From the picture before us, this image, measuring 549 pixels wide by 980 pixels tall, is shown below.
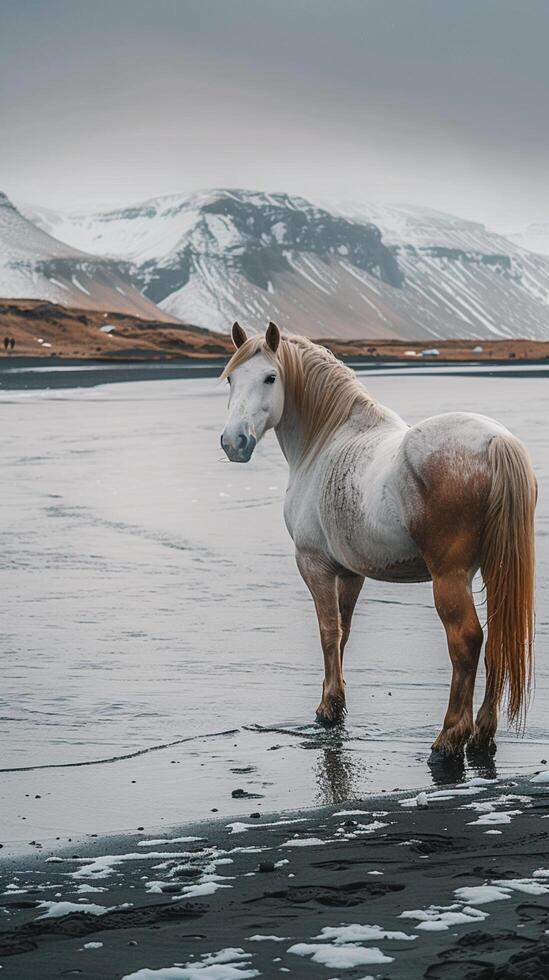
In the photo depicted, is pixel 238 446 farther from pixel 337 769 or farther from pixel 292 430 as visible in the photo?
pixel 337 769

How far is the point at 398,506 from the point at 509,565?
0.69 metres

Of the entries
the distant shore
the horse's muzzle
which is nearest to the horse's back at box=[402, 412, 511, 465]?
the horse's muzzle

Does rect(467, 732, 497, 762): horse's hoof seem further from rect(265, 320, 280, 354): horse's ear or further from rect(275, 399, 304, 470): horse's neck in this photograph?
rect(265, 320, 280, 354): horse's ear

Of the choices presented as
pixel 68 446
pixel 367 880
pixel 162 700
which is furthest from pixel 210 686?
pixel 68 446

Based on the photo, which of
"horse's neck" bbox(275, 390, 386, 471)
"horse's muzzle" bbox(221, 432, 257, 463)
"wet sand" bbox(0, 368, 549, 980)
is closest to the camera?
"wet sand" bbox(0, 368, 549, 980)

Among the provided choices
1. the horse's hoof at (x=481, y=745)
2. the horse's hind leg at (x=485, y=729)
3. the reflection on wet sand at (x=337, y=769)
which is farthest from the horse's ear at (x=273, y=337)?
the horse's hoof at (x=481, y=745)

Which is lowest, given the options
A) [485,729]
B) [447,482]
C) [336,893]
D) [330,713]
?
[330,713]

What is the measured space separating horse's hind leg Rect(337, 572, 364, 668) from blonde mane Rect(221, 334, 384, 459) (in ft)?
2.62

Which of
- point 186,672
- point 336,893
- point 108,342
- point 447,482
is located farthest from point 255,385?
point 108,342

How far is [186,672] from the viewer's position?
9.23 metres

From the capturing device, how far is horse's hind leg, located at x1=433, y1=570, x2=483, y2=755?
276 inches

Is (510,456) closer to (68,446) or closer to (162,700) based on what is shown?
(162,700)

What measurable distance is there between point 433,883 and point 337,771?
1.96 m

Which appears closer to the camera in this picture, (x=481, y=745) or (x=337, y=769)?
(x=337, y=769)
